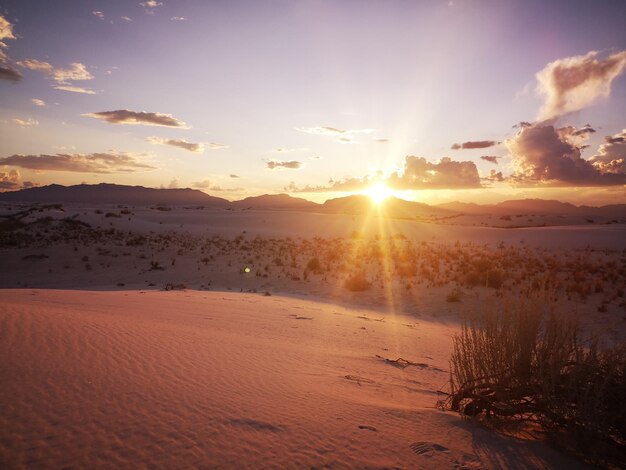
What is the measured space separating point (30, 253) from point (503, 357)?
A: 24099 mm

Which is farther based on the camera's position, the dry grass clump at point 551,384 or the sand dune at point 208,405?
the dry grass clump at point 551,384

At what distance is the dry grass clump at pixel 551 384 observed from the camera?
120 inches

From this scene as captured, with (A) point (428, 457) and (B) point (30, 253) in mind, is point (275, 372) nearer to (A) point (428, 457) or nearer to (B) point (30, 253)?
(A) point (428, 457)

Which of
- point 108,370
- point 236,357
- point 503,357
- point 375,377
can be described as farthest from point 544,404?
point 108,370

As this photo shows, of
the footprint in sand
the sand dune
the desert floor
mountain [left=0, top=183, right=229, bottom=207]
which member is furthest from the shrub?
mountain [left=0, top=183, right=229, bottom=207]

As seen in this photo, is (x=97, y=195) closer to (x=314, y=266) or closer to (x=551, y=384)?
(x=314, y=266)

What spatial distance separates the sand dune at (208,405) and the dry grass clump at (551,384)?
293 millimetres

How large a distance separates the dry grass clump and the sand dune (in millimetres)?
293

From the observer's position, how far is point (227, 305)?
10.3m

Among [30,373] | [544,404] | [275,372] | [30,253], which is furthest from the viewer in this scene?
[30,253]

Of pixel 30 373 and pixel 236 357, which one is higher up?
pixel 30 373

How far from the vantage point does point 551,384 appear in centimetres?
338

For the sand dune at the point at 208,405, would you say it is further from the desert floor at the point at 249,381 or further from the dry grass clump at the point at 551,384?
the dry grass clump at the point at 551,384

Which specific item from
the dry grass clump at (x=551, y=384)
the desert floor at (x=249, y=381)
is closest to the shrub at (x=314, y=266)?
the desert floor at (x=249, y=381)
